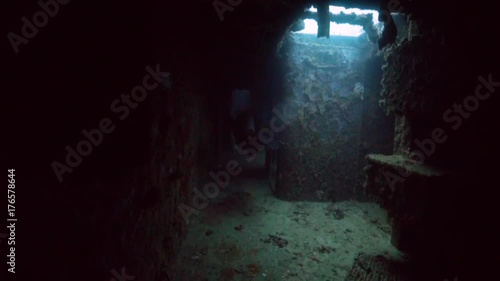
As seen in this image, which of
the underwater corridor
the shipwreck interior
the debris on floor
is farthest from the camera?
the underwater corridor

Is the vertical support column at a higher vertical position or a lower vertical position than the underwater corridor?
higher

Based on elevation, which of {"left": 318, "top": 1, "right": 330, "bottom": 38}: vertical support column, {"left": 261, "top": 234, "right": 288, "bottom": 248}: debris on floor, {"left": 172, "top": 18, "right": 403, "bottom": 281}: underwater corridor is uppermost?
{"left": 318, "top": 1, "right": 330, "bottom": 38}: vertical support column

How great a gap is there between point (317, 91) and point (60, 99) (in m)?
A: 4.45

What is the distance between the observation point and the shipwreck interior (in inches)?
51.5

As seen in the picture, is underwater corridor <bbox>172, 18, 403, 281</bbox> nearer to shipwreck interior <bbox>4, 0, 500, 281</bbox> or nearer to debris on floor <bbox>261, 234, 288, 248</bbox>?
shipwreck interior <bbox>4, 0, 500, 281</bbox>

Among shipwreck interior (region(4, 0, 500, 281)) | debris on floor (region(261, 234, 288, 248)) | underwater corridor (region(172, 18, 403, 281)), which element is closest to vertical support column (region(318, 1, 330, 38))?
shipwreck interior (region(4, 0, 500, 281))

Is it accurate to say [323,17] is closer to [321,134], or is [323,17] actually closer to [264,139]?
[321,134]

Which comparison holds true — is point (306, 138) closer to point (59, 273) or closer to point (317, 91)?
point (317, 91)

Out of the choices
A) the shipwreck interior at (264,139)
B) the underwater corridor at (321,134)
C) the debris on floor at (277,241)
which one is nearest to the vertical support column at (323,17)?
the shipwreck interior at (264,139)

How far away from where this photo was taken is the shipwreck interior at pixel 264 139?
4.29 ft

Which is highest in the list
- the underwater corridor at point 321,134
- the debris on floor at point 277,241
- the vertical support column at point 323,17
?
the vertical support column at point 323,17

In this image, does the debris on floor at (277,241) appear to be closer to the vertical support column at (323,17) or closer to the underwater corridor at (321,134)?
the underwater corridor at (321,134)

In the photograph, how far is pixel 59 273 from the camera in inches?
48.2

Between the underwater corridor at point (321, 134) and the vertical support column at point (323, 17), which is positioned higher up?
the vertical support column at point (323, 17)
